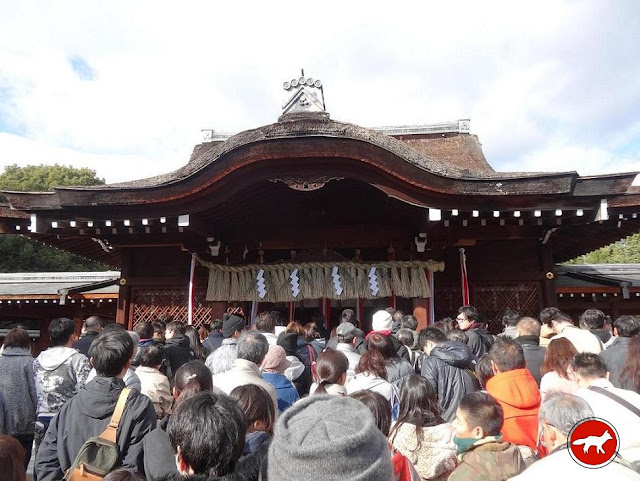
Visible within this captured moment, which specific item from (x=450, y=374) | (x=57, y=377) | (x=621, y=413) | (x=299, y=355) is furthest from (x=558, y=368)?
(x=57, y=377)

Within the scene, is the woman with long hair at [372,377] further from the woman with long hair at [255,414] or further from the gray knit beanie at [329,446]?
the gray knit beanie at [329,446]

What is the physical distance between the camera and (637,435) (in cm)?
226

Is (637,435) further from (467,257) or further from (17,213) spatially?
(17,213)

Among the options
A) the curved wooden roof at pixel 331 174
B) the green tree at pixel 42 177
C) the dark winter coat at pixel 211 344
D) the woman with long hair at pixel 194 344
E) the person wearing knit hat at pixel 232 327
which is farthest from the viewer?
the green tree at pixel 42 177

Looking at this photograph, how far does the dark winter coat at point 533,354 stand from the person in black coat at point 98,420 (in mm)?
3164

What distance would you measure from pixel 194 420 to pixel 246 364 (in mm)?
1480

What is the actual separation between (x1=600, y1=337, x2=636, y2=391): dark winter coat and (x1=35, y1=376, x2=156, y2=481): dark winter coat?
11.0 feet

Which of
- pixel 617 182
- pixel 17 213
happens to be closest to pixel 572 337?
pixel 617 182

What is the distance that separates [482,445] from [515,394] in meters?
0.96

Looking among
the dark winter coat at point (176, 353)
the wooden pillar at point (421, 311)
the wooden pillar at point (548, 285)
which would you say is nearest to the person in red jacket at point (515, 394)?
→ the dark winter coat at point (176, 353)

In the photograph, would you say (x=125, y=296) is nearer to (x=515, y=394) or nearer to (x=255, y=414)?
(x=255, y=414)

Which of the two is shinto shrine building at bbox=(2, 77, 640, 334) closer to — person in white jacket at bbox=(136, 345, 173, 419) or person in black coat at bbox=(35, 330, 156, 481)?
person in white jacket at bbox=(136, 345, 173, 419)

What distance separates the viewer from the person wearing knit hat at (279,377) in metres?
3.46

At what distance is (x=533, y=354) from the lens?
416cm
